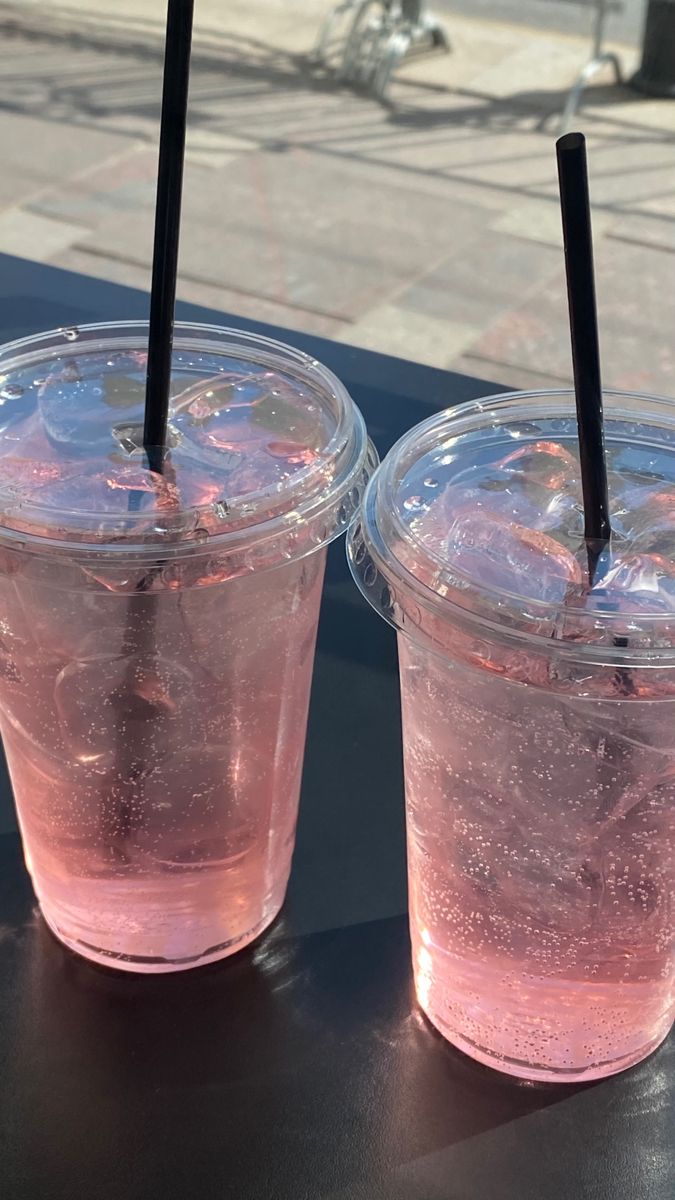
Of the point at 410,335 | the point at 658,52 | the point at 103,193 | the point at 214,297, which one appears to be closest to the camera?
the point at 410,335

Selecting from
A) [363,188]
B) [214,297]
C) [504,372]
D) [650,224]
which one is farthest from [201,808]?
[363,188]

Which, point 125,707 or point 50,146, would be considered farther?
point 50,146

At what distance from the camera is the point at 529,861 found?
0.60 metres

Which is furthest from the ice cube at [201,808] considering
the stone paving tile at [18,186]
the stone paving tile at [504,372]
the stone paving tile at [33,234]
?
the stone paving tile at [18,186]

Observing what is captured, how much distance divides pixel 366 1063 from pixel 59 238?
2897 millimetres

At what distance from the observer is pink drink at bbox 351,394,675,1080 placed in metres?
0.55

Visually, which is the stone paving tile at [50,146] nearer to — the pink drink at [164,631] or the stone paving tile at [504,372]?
the stone paving tile at [504,372]

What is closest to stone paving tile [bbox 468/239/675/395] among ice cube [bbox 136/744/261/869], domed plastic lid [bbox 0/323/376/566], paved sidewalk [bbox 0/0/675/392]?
paved sidewalk [bbox 0/0/675/392]

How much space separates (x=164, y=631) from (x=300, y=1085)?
0.24 metres

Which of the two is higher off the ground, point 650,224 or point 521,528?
point 521,528

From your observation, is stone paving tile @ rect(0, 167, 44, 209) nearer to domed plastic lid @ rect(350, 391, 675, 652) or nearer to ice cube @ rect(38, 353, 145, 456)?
ice cube @ rect(38, 353, 145, 456)

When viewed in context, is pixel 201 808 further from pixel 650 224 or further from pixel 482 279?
pixel 650 224

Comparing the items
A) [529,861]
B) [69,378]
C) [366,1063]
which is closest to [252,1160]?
[366,1063]

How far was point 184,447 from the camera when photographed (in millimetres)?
671
